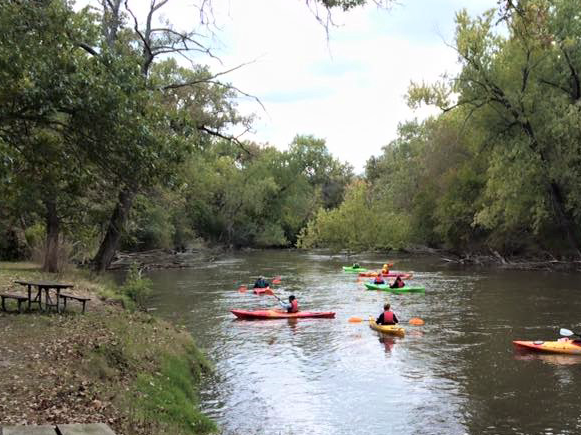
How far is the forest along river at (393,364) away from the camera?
9.92m

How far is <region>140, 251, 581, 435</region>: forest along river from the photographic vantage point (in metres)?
9.92

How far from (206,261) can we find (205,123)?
2038 centimetres

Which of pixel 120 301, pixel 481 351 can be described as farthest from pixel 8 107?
pixel 481 351

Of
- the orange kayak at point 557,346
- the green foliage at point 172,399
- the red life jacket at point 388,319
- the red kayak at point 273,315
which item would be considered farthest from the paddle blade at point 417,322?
the green foliage at point 172,399

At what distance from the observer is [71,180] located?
1127 centimetres

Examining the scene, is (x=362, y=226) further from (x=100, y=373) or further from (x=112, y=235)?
(x=100, y=373)

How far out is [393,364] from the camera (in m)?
13.8

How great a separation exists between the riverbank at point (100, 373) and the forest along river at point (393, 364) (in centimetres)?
90

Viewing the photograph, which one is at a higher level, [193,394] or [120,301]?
[120,301]

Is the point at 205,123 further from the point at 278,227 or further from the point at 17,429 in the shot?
the point at 278,227

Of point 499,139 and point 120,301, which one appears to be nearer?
point 120,301

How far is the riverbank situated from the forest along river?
0.90 metres

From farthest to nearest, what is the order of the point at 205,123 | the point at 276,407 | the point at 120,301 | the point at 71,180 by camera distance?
the point at 205,123 < the point at 120,301 < the point at 71,180 < the point at 276,407

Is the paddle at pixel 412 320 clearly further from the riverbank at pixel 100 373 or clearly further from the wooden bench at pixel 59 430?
the wooden bench at pixel 59 430
